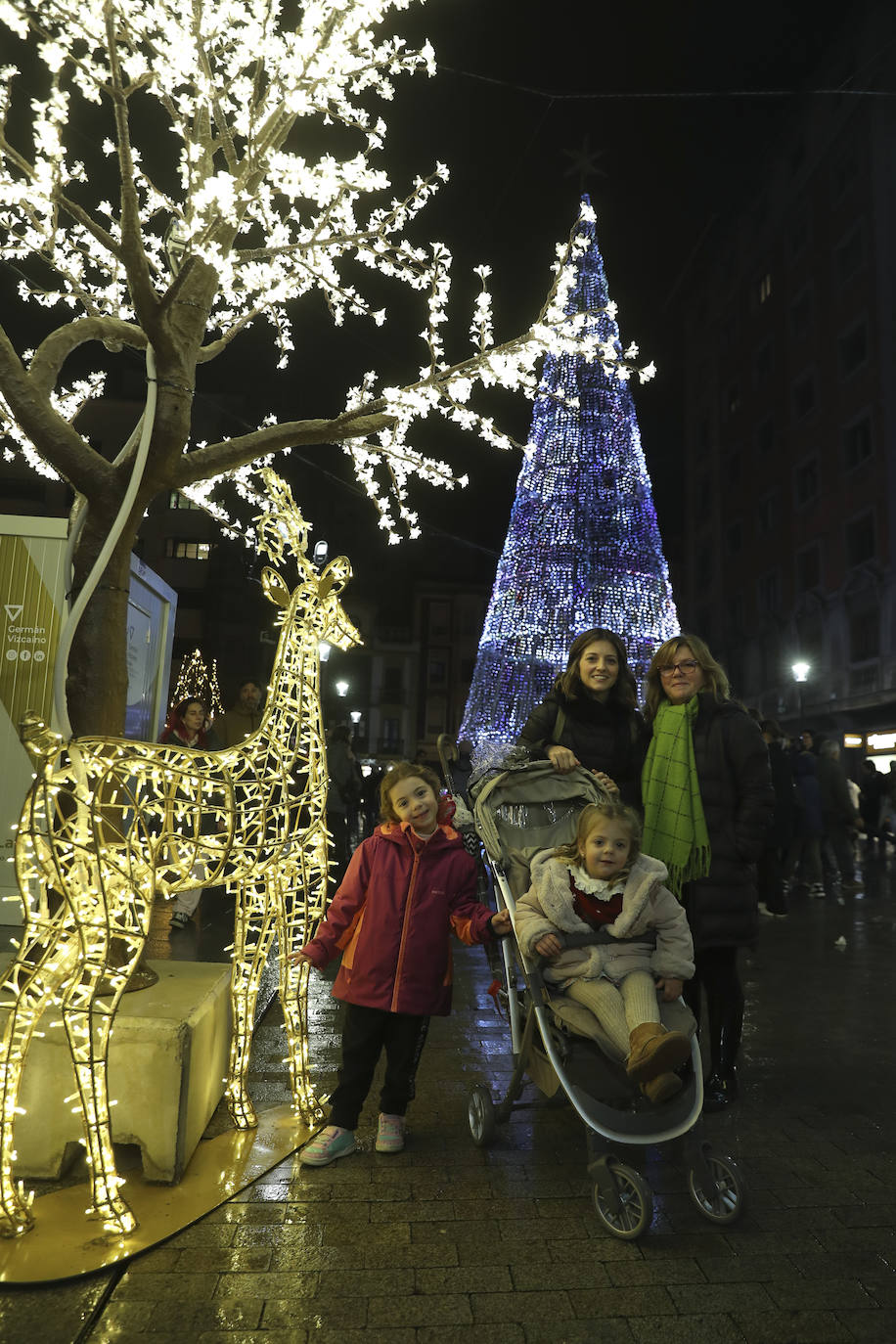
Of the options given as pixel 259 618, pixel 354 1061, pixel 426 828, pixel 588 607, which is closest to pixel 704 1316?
pixel 354 1061

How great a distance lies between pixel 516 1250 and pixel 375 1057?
96 centimetres

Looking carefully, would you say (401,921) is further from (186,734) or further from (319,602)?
(186,734)

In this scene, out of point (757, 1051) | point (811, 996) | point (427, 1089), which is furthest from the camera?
point (811, 996)

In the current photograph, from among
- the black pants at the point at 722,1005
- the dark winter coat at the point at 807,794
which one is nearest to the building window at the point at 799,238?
the dark winter coat at the point at 807,794

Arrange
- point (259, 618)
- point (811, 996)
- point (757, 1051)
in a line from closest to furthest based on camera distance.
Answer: point (757, 1051)
point (811, 996)
point (259, 618)

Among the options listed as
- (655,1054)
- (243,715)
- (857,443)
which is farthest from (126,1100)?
(857,443)

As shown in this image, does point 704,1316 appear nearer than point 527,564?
Yes

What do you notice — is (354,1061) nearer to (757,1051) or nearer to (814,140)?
(757,1051)

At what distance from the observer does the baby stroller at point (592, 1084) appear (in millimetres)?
Result: 2822

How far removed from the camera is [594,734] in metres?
4.40

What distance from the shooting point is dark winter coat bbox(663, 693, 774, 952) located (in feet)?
13.1

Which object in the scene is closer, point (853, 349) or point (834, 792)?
point (834, 792)

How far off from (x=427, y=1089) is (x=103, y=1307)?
6.87 feet

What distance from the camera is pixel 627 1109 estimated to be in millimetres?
3014
